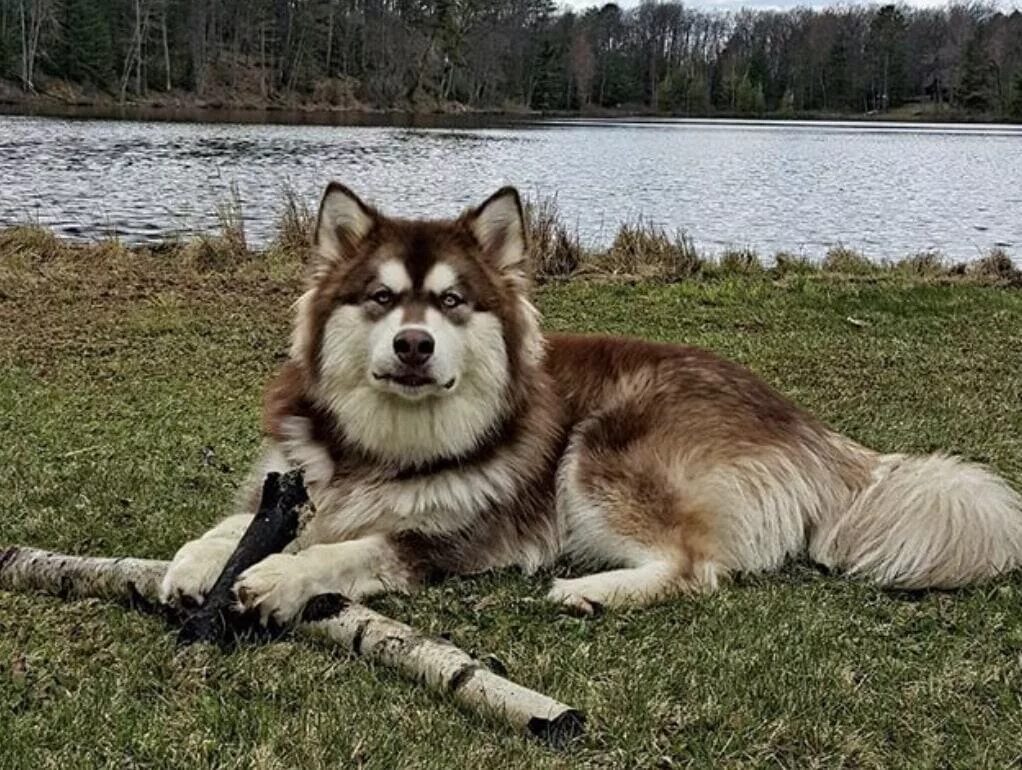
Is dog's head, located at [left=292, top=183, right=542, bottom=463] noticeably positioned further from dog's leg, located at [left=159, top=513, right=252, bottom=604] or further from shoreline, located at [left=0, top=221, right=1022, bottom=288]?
shoreline, located at [left=0, top=221, right=1022, bottom=288]

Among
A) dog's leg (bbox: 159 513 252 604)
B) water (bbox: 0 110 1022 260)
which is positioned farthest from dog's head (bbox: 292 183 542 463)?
water (bbox: 0 110 1022 260)

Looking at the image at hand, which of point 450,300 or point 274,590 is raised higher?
point 450,300

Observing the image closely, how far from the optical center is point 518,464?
4.14 metres

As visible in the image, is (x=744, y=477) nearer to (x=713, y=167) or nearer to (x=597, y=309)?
(x=597, y=309)

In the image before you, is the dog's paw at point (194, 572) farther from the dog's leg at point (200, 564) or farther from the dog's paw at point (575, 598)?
the dog's paw at point (575, 598)

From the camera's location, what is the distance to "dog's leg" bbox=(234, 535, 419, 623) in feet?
10.9

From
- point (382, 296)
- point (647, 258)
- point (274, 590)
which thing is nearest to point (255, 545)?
point (274, 590)

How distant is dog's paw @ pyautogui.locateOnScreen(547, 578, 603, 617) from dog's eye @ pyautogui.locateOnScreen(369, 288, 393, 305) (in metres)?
1.18

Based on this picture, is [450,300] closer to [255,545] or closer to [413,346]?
[413,346]

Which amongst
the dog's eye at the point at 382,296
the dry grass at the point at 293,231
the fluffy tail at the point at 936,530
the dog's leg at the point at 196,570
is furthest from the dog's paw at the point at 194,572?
the dry grass at the point at 293,231

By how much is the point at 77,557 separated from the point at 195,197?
20.5 metres

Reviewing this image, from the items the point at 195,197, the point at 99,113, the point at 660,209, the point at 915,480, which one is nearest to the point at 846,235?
the point at 660,209

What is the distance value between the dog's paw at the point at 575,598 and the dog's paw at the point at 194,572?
43.9 inches

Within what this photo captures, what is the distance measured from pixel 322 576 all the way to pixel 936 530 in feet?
7.18
